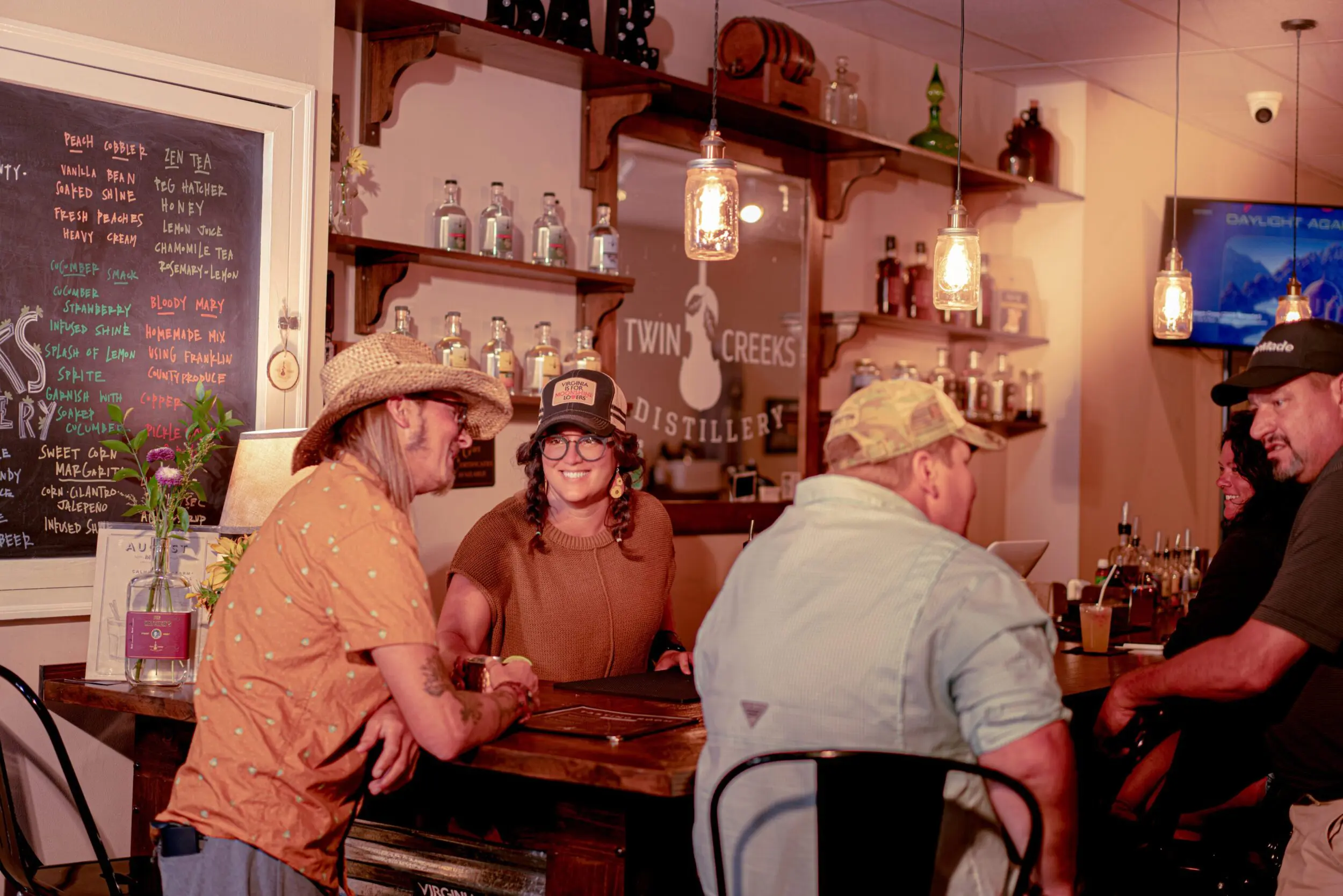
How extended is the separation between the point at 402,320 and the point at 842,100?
222 centimetres

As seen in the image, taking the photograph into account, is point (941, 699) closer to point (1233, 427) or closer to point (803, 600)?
point (803, 600)

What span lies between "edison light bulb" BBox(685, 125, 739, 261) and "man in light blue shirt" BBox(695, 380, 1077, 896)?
1431 mm

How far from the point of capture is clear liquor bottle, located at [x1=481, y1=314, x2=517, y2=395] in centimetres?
400

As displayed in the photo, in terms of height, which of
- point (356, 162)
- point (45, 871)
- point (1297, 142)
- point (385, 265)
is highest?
point (1297, 142)

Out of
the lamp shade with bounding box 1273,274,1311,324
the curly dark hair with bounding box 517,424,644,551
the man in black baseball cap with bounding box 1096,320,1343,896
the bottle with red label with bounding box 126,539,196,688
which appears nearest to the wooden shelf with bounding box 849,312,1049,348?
the lamp shade with bounding box 1273,274,1311,324

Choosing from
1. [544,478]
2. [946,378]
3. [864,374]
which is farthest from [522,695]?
[946,378]

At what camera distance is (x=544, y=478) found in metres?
3.03

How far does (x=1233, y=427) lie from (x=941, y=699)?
6.77ft

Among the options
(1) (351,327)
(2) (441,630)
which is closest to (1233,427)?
(2) (441,630)

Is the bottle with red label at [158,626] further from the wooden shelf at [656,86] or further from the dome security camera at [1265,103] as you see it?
the dome security camera at [1265,103]

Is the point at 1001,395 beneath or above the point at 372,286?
beneath

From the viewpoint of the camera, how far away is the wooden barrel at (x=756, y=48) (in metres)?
4.73

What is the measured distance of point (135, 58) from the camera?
289 cm

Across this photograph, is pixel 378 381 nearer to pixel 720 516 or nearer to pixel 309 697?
pixel 309 697
